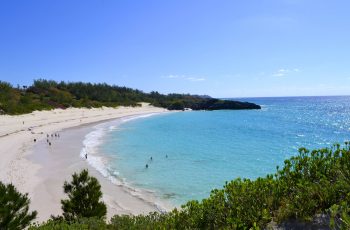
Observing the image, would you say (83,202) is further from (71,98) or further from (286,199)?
(71,98)

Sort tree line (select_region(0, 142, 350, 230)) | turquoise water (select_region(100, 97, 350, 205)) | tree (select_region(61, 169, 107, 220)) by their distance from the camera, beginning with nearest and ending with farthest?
tree line (select_region(0, 142, 350, 230)) < tree (select_region(61, 169, 107, 220)) < turquoise water (select_region(100, 97, 350, 205))

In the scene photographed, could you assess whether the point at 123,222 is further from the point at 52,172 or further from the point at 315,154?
the point at 52,172

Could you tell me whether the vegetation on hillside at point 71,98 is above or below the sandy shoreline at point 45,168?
above

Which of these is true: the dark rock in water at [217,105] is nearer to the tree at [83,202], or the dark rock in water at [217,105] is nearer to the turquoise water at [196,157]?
the turquoise water at [196,157]

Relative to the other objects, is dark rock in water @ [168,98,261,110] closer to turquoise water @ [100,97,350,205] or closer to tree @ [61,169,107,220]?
turquoise water @ [100,97,350,205]

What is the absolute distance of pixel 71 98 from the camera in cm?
11819

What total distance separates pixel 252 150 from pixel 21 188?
32.1m

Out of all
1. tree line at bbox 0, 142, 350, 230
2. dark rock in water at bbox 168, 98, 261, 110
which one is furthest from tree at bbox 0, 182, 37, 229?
dark rock in water at bbox 168, 98, 261, 110

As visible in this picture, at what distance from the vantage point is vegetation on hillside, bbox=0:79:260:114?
8525 cm

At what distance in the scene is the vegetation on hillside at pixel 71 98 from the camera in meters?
85.2

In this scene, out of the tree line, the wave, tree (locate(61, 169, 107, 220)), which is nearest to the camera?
the tree line

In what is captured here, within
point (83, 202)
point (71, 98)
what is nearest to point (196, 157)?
point (83, 202)

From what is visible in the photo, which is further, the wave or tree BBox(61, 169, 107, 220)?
the wave

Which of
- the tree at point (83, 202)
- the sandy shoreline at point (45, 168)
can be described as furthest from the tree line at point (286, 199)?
the sandy shoreline at point (45, 168)
